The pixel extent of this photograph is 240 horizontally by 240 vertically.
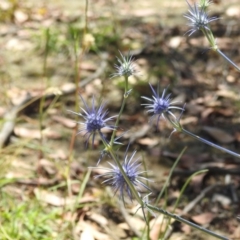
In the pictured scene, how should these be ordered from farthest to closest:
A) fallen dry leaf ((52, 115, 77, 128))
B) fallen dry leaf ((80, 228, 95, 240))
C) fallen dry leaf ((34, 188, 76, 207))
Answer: fallen dry leaf ((52, 115, 77, 128)), fallen dry leaf ((34, 188, 76, 207)), fallen dry leaf ((80, 228, 95, 240))

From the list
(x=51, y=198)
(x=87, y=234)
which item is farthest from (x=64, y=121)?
(x=87, y=234)

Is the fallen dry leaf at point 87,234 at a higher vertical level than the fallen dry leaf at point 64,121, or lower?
lower

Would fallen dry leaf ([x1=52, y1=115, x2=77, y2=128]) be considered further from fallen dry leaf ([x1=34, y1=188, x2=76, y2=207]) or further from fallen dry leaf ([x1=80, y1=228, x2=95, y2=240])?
fallen dry leaf ([x1=80, y1=228, x2=95, y2=240])

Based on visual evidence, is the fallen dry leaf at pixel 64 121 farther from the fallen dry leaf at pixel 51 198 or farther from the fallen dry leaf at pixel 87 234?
the fallen dry leaf at pixel 87 234

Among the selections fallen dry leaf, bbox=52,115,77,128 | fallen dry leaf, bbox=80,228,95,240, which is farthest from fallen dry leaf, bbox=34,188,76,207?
fallen dry leaf, bbox=52,115,77,128

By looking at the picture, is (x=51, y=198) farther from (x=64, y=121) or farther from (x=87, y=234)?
(x=64, y=121)

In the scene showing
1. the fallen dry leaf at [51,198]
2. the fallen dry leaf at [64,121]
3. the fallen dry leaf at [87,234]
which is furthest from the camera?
the fallen dry leaf at [64,121]

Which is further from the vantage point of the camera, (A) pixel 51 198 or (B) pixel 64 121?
(B) pixel 64 121

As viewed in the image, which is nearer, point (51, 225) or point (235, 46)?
point (51, 225)

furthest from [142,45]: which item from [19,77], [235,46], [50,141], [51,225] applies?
[51,225]

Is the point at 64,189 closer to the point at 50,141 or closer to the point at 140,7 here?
the point at 50,141

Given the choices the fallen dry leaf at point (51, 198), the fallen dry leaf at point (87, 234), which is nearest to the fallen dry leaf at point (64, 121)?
the fallen dry leaf at point (51, 198)
